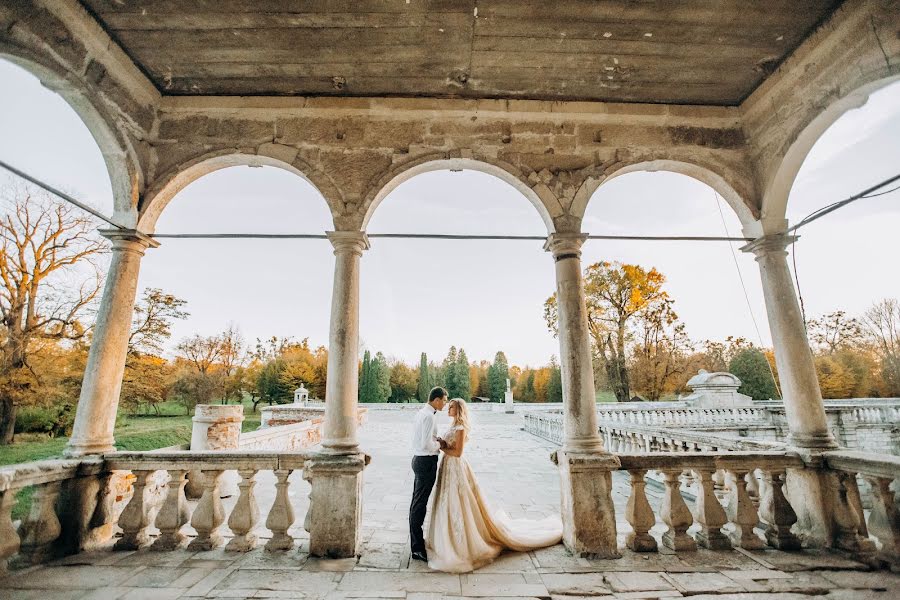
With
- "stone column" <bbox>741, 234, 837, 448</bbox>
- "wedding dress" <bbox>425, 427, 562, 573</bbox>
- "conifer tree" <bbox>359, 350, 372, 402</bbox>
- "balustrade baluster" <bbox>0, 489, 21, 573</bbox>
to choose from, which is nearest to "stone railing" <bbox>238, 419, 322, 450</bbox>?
"balustrade baluster" <bbox>0, 489, 21, 573</bbox>

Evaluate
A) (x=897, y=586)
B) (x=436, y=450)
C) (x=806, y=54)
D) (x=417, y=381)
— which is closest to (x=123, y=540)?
(x=436, y=450)

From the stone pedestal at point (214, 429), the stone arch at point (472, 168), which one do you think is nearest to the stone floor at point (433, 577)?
the stone arch at point (472, 168)

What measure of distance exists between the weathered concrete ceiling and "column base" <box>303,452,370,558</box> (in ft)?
12.2

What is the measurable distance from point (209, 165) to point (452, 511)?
4327 millimetres

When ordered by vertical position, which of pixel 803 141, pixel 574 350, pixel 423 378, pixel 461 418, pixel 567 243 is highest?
pixel 803 141

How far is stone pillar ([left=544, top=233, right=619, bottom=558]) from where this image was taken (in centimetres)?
345

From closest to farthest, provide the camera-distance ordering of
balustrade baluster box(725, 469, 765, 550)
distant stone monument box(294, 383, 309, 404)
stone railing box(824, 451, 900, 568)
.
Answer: stone railing box(824, 451, 900, 568)
balustrade baluster box(725, 469, 765, 550)
distant stone monument box(294, 383, 309, 404)

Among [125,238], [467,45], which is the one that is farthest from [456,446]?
[125,238]

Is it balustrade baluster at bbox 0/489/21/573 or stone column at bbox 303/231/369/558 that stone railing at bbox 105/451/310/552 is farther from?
balustrade baluster at bbox 0/489/21/573

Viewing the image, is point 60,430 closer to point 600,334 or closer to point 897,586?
point 897,586

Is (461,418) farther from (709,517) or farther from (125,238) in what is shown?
(125,238)

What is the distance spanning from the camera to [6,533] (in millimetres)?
2863

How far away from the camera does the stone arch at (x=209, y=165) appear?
4.12 meters

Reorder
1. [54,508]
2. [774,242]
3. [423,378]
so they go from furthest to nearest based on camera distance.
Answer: [423,378], [774,242], [54,508]
